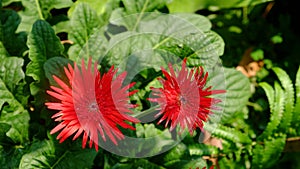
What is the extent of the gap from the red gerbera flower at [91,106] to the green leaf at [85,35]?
0.44 meters

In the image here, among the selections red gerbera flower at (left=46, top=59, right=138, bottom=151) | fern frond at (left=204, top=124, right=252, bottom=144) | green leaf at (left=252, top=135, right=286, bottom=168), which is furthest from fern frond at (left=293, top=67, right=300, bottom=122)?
red gerbera flower at (left=46, top=59, right=138, bottom=151)

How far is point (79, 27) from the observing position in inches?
69.8

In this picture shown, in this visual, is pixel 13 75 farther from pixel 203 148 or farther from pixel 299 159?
pixel 299 159

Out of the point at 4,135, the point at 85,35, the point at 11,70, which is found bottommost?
the point at 4,135

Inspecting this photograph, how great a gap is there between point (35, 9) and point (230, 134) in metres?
0.95

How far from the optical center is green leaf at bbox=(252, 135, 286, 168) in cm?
204

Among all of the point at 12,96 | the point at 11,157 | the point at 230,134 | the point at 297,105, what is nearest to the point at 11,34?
the point at 12,96

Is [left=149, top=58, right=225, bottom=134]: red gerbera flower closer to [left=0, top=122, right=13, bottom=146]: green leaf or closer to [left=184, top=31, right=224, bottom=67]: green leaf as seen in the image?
[left=184, top=31, right=224, bottom=67]: green leaf

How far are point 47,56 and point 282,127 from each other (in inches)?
41.7

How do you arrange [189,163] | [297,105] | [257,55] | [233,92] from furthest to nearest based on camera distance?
[257,55]
[297,105]
[233,92]
[189,163]

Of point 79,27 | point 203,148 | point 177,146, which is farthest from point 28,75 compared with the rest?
point 203,148

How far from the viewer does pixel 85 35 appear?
178 cm

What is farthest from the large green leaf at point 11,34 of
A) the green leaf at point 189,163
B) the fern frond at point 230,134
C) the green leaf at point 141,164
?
the fern frond at point 230,134

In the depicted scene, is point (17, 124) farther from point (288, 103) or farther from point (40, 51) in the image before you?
point (288, 103)
